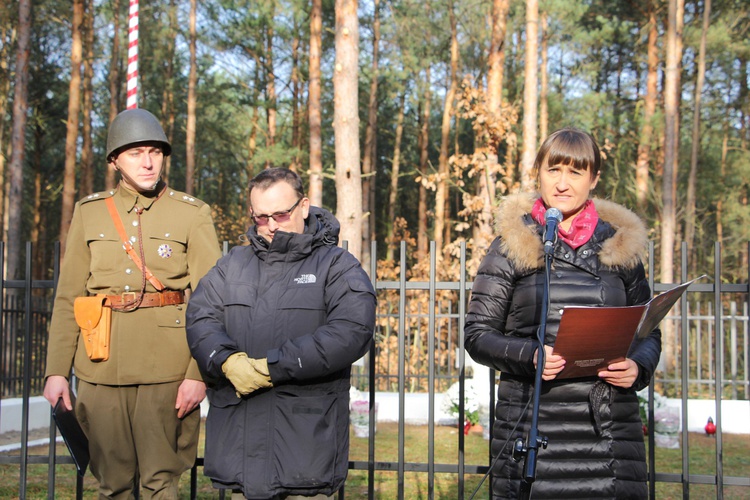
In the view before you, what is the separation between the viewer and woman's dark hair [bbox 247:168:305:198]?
2.93 metres

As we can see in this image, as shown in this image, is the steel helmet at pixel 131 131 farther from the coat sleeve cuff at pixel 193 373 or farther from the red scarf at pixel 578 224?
the red scarf at pixel 578 224

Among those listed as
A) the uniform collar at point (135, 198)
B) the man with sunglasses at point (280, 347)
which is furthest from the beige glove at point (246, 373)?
the uniform collar at point (135, 198)

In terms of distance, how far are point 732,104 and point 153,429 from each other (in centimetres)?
2507

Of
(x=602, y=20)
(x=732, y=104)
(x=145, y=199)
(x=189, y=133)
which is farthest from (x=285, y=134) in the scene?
(x=145, y=199)

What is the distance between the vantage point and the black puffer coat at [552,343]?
258 centimetres

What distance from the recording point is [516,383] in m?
2.69

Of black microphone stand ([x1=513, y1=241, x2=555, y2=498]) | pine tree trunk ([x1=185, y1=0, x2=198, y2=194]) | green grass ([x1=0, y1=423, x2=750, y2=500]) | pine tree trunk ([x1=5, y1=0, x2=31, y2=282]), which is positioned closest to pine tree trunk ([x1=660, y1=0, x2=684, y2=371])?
green grass ([x1=0, y1=423, x2=750, y2=500])

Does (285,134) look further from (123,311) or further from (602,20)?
(123,311)

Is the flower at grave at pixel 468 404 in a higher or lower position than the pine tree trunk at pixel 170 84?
lower

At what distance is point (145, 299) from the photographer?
3283 mm

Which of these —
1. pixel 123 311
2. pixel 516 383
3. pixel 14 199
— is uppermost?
pixel 14 199

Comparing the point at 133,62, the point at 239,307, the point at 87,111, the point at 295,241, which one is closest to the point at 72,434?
the point at 239,307

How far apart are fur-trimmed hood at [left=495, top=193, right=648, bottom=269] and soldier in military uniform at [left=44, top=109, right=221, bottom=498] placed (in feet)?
4.54

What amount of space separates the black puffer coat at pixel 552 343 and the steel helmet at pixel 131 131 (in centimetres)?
162
